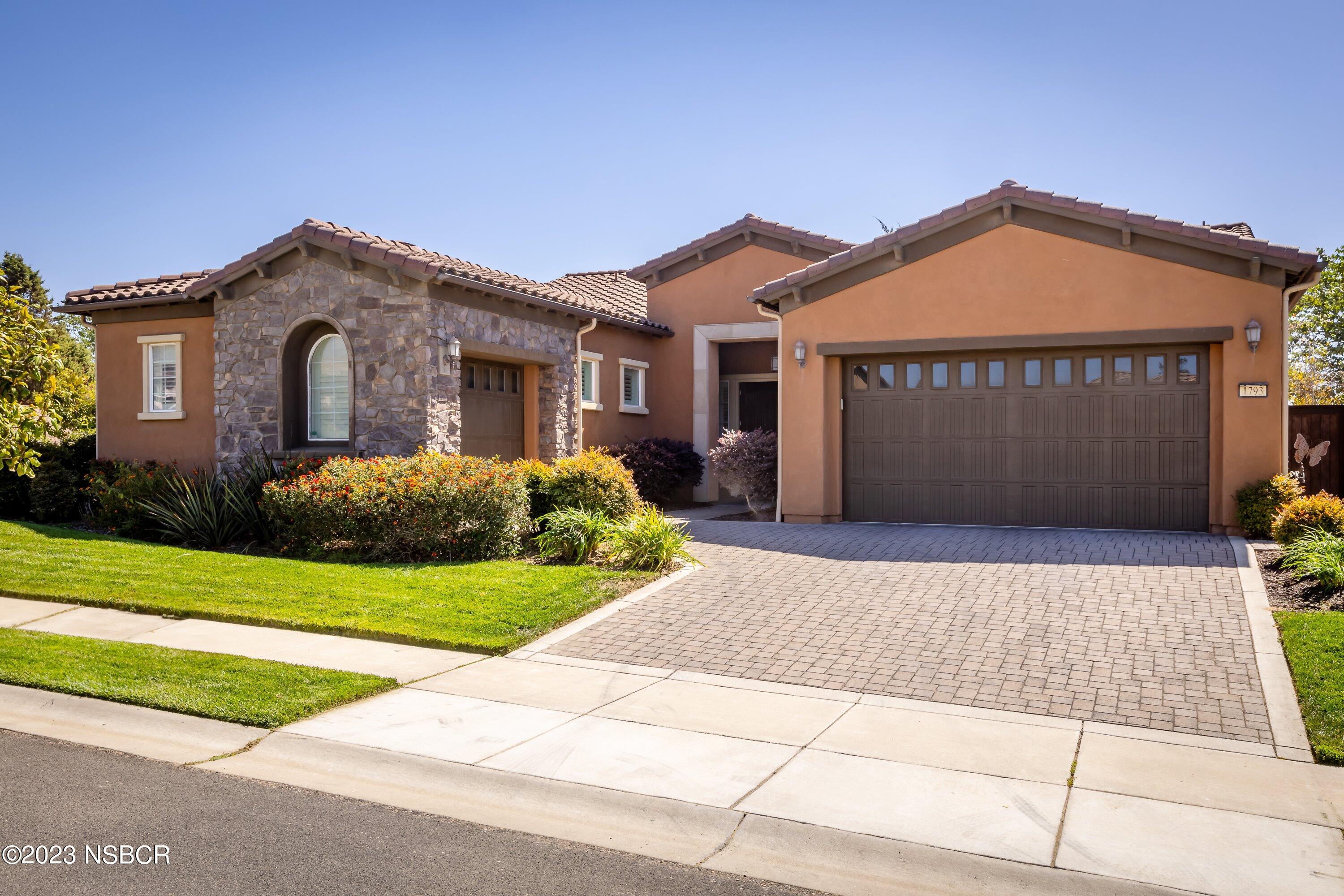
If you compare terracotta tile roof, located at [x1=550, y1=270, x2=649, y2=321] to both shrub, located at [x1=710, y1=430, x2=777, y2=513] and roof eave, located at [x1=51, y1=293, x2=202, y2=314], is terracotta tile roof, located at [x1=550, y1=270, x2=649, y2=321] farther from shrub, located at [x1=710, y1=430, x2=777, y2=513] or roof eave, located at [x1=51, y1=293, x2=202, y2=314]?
roof eave, located at [x1=51, y1=293, x2=202, y2=314]

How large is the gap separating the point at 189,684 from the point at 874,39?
1111cm

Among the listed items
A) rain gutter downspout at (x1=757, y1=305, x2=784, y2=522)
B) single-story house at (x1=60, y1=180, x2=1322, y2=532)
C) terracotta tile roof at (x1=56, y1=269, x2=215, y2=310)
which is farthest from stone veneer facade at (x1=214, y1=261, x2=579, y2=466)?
rain gutter downspout at (x1=757, y1=305, x2=784, y2=522)

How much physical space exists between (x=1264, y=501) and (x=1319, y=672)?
627 centimetres

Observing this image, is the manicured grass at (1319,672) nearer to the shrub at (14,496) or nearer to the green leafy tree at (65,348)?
the green leafy tree at (65,348)

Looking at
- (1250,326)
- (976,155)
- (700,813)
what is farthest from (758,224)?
(700,813)

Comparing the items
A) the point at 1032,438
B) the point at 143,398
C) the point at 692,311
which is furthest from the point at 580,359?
the point at 1032,438

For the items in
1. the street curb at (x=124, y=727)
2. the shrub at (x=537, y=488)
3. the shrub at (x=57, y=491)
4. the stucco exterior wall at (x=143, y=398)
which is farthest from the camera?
the stucco exterior wall at (x=143, y=398)

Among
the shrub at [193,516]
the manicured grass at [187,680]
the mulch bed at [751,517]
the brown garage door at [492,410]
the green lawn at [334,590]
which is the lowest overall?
the manicured grass at [187,680]

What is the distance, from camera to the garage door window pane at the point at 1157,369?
13.1m

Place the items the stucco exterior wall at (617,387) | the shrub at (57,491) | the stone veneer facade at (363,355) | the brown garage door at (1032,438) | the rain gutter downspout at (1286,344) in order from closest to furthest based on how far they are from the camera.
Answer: the rain gutter downspout at (1286,344)
the brown garage door at (1032,438)
the stone veneer facade at (363,355)
the shrub at (57,491)
the stucco exterior wall at (617,387)

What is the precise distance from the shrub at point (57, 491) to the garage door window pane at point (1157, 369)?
1598 centimetres

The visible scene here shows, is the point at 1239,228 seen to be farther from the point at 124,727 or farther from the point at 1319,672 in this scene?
the point at 124,727

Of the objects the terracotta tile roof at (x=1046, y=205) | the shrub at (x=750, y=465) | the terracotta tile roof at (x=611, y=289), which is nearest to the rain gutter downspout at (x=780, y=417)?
the terracotta tile roof at (x=1046, y=205)

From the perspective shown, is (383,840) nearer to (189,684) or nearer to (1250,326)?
(189,684)
